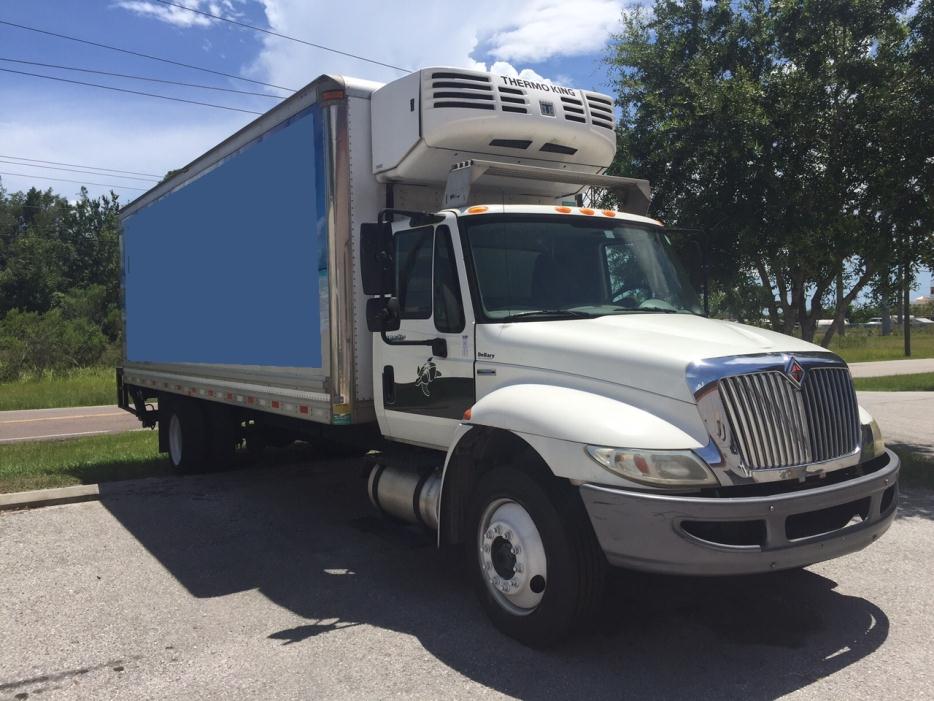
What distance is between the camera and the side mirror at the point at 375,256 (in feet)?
16.5

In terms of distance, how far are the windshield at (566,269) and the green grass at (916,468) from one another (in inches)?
191

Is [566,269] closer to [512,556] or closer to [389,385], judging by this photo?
[389,385]

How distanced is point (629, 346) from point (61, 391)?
22.8 meters

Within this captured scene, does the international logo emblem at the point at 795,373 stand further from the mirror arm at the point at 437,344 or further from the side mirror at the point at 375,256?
the side mirror at the point at 375,256

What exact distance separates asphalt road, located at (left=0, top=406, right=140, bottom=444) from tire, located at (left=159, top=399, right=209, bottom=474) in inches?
232

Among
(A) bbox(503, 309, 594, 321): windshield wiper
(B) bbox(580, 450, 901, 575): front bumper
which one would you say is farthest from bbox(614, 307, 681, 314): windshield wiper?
(B) bbox(580, 450, 901, 575): front bumper

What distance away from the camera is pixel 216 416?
9023 mm

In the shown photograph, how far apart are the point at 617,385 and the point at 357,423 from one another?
2.38 metres

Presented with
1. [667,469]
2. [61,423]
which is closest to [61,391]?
[61,423]

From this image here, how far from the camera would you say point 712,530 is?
381 cm

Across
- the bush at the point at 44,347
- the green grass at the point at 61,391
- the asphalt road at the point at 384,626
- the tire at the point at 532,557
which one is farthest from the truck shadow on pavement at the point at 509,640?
the bush at the point at 44,347

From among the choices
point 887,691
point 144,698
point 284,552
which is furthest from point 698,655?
point 284,552

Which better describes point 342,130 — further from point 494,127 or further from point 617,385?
point 617,385

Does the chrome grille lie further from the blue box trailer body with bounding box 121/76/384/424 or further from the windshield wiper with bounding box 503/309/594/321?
the blue box trailer body with bounding box 121/76/384/424
